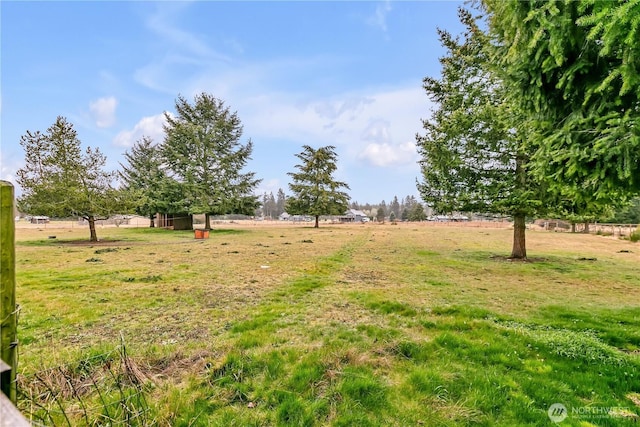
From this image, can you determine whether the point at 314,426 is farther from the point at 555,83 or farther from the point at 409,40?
the point at 409,40

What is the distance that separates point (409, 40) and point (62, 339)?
1420 cm

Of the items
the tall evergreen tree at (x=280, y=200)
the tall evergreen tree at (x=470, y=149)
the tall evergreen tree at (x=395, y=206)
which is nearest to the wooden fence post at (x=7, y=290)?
the tall evergreen tree at (x=470, y=149)

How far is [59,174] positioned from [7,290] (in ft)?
56.5

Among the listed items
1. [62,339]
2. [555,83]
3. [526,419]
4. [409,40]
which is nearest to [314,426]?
[526,419]

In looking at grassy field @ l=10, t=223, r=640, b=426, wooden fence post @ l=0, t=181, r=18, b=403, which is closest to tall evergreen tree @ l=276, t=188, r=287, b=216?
grassy field @ l=10, t=223, r=640, b=426

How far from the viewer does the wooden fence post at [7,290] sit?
4.67ft

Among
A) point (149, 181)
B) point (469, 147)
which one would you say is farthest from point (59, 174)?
point (469, 147)

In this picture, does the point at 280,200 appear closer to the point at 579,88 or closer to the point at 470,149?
the point at 470,149

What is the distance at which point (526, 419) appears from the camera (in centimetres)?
230

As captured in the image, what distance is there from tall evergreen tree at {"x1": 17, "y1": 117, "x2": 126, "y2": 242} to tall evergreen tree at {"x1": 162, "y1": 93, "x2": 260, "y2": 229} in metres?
8.26

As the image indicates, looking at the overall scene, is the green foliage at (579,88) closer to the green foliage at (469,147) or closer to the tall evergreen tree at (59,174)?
the green foliage at (469,147)

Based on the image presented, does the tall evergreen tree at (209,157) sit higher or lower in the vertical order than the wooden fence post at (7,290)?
higher

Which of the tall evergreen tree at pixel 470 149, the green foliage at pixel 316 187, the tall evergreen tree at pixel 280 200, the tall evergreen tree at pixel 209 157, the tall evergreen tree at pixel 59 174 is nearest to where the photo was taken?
the tall evergreen tree at pixel 470 149

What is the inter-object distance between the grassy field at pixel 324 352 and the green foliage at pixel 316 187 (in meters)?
25.7
